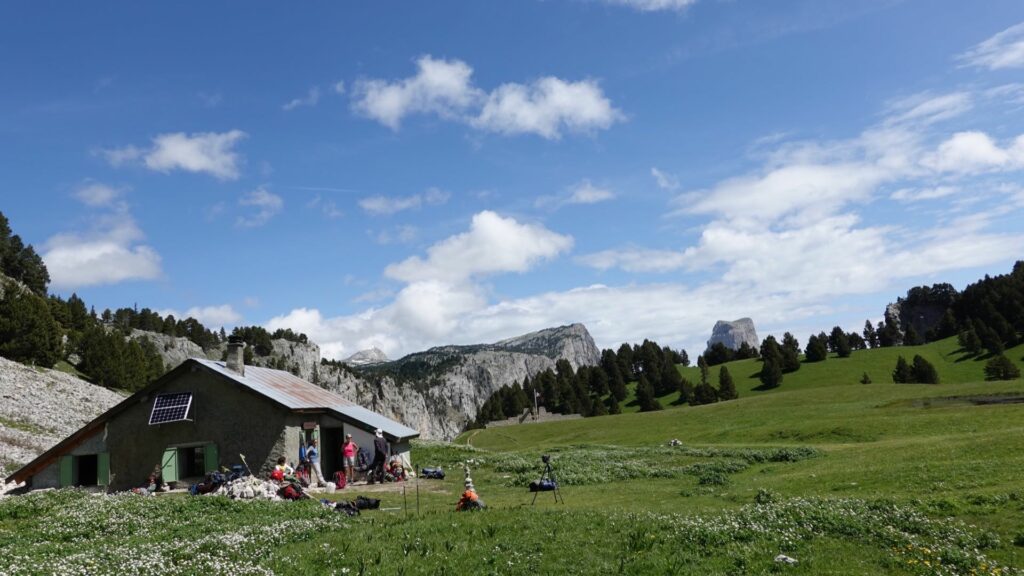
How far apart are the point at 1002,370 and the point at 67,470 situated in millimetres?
133554

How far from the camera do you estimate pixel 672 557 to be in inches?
536

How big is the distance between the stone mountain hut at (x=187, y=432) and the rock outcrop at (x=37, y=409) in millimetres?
10866

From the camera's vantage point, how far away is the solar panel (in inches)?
1377

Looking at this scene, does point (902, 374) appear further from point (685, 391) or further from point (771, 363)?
point (685, 391)

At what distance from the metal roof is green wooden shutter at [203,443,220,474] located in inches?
159

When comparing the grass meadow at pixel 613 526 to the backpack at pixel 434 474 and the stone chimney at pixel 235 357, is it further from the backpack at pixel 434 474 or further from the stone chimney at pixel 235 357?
the stone chimney at pixel 235 357

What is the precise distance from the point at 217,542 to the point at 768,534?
1388 cm

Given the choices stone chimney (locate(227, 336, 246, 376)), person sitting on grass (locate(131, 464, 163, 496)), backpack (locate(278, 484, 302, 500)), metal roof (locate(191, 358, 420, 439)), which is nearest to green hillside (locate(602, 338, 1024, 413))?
metal roof (locate(191, 358, 420, 439))

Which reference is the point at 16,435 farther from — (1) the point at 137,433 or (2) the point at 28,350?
(2) the point at 28,350

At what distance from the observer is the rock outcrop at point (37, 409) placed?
1977 inches

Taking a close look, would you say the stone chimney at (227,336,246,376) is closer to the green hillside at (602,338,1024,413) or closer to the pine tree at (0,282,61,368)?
the pine tree at (0,282,61,368)

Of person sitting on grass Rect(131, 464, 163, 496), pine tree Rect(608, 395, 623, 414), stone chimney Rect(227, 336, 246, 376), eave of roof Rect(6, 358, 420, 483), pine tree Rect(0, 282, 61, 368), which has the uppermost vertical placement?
pine tree Rect(0, 282, 61, 368)

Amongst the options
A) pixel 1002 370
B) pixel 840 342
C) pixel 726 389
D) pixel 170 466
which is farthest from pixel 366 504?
pixel 840 342

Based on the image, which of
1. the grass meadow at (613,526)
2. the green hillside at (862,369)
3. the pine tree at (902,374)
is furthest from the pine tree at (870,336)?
the grass meadow at (613,526)
